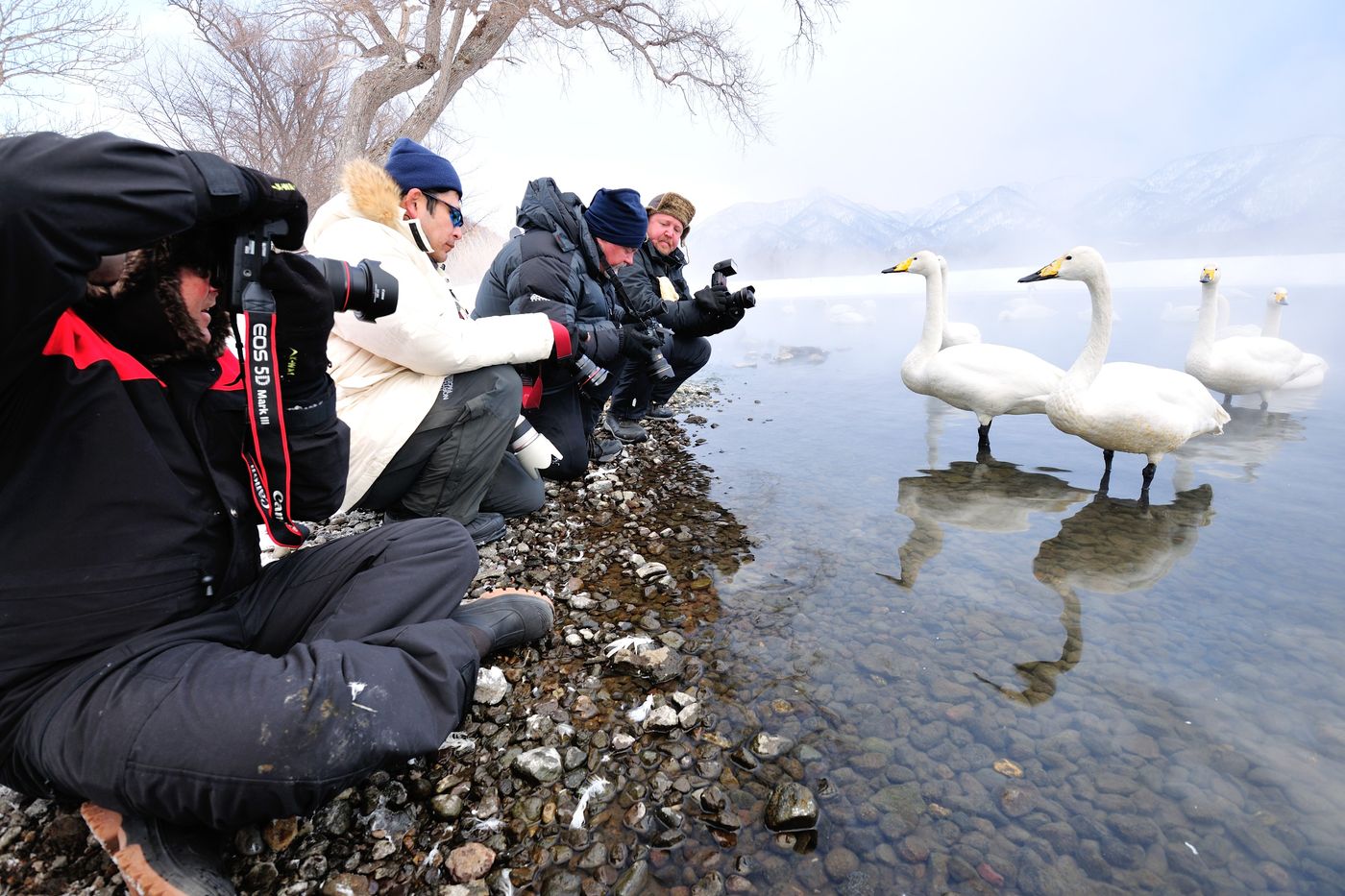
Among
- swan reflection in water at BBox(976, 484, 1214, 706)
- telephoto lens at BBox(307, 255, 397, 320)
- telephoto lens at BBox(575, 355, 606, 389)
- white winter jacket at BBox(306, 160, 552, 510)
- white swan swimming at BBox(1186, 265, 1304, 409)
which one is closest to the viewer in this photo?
telephoto lens at BBox(307, 255, 397, 320)

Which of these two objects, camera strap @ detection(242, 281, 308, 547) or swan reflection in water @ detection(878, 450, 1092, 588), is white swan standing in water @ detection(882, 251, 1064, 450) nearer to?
swan reflection in water @ detection(878, 450, 1092, 588)

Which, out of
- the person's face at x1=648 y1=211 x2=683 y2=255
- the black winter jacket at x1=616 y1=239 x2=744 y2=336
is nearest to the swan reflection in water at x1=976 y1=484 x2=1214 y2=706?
the black winter jacket at x1=616 y1=239 x2=744 y2=336

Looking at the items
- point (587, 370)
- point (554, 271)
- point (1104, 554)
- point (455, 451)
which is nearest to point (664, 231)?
point (554, 271)

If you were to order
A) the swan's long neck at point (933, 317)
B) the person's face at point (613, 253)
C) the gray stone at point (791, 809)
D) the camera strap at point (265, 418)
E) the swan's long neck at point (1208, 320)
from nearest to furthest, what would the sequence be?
the camera strap at point (265, 418) < the gray stone at point (791, 809) < the person's face at point (613, 253) < the swan's long neck at point (933, 317) < the swan's long neck at point (1208, 320)

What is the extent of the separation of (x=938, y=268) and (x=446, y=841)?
23.4 ft

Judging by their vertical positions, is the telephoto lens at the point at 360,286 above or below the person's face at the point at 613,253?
below

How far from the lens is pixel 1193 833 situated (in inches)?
75.1

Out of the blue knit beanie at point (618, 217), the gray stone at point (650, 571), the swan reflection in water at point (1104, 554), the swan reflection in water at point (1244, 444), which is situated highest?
the blue knit beanie at point (618, 217)

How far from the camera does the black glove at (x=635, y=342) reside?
4.82 metres

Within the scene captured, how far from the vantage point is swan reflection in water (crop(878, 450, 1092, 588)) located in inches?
154

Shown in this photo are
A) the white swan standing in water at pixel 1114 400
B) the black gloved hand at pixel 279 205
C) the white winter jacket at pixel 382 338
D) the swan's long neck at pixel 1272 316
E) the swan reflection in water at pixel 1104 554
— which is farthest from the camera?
the swan's long neck at pixel 1272 316

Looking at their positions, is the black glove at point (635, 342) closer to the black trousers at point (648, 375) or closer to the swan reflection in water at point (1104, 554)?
the black trousers at point (648, 375)

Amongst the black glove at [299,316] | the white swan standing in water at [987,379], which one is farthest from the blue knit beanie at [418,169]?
the white swan standing in water at [987,379]

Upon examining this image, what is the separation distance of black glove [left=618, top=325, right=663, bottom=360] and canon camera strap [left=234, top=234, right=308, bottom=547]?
2966mm
